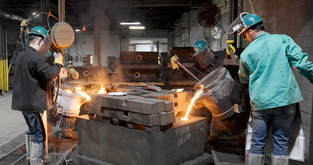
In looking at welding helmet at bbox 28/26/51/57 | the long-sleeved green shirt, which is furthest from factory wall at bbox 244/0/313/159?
welding helmet at bbox 28/26/51/57

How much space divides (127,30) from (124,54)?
15744 mm

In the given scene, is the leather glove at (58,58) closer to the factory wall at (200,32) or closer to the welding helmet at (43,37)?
the welding helmet at (43,37)

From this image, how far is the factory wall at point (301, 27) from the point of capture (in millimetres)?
3366

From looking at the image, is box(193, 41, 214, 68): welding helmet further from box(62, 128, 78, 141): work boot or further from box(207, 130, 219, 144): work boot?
box(62, 128, 78, 141): work boot

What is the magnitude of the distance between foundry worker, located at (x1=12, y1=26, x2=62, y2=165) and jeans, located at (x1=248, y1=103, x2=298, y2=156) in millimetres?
2427

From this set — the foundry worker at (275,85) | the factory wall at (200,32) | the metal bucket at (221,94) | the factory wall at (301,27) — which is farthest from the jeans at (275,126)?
the factory wall at (200,32)

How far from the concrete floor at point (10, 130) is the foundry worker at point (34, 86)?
1313 mm

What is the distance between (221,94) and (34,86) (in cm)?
238

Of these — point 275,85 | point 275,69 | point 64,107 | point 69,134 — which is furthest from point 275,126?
point 69,134

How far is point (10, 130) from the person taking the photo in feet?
16.5

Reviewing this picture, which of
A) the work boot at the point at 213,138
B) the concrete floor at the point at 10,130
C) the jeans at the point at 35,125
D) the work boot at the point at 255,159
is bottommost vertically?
A: the concrete floor at the point at 10,130

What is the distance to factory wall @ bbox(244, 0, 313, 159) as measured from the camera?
3.37m

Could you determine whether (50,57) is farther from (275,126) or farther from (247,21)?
(275,126)

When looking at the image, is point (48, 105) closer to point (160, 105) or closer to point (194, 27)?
point (160, 105)
